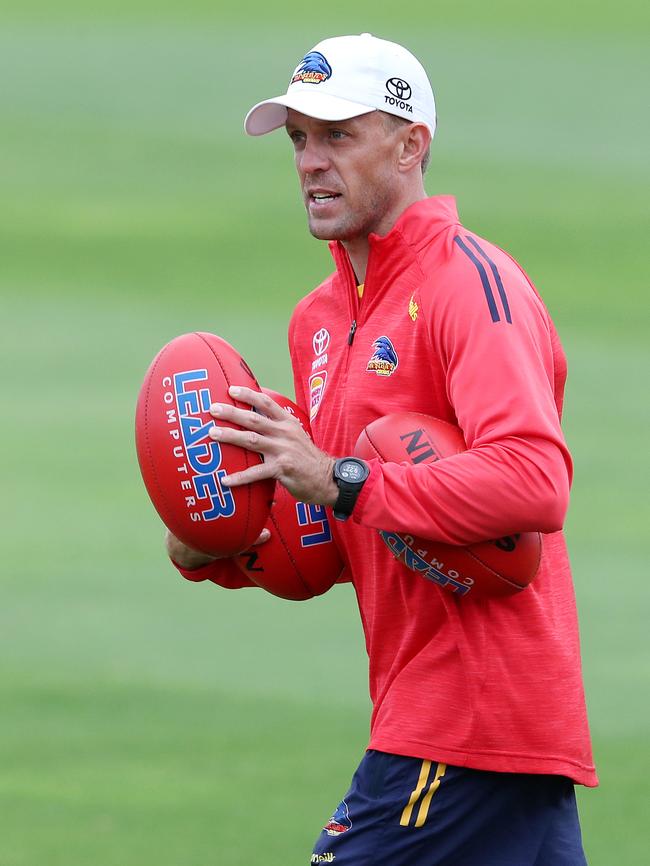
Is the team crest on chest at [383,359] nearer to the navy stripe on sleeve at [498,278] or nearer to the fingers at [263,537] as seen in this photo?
the navy stripe on sleeve at [498,278]

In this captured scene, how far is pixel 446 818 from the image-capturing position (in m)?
3.98

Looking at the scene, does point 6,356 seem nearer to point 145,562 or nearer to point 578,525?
point 145,562

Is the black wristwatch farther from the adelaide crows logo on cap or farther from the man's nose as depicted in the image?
the adelaide crows logo on cap

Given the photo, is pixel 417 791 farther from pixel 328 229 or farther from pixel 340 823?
pixel 328 229

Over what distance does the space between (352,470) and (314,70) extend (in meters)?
1.15

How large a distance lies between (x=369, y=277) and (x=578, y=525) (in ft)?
17.3

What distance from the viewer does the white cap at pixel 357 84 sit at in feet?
13.8

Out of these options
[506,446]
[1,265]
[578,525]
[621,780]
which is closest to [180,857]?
[621,780]

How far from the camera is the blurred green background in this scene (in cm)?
646

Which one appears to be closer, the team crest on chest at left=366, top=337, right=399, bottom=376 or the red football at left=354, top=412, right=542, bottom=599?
the red football at left=354, top=412, right=542, bottom=599

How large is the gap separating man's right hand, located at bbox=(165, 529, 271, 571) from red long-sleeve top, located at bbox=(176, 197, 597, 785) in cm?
25

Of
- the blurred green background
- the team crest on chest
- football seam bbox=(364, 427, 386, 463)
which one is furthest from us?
the blurred green background

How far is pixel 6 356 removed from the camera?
11961mm

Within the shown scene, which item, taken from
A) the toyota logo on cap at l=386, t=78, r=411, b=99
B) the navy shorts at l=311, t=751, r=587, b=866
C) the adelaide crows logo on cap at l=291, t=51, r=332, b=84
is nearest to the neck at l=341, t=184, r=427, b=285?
the toyota logo on cap at l=386, t=78, r=411, b=99
